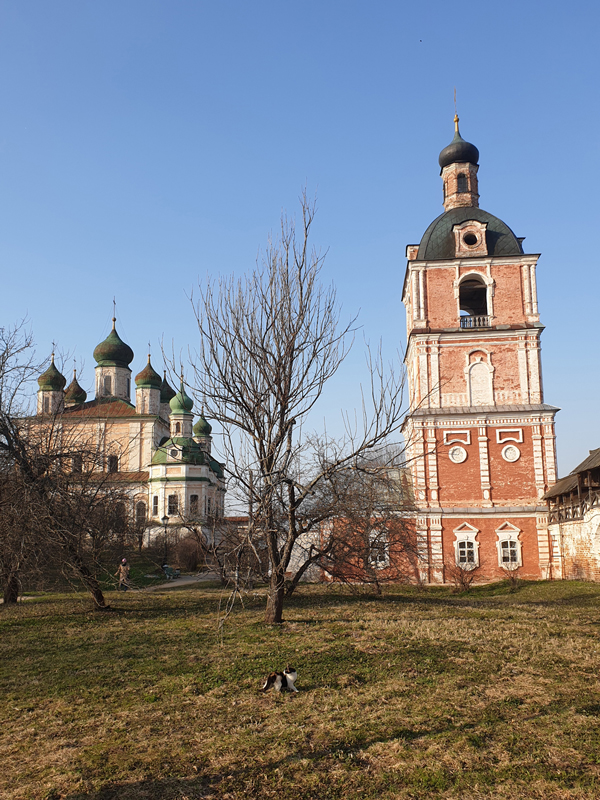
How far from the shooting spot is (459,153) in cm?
2542

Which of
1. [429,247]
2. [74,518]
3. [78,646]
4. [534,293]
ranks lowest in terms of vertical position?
[78,646]

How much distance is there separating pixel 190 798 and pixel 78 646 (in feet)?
18.6

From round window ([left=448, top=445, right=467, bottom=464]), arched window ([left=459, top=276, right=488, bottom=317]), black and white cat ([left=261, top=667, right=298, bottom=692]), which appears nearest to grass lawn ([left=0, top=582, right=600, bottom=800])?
black and white cat ([left=261, top=667, right=298, bottom=692])

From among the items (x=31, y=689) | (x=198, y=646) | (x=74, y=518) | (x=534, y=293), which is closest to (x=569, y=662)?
(x=198, y=646)

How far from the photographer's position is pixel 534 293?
2262 centimetres

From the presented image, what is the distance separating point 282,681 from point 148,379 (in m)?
35.8

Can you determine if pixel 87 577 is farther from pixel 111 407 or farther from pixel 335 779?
pixel 111 407

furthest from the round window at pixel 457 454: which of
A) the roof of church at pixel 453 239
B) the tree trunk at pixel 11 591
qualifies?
the tree trunk at pixel 11 591

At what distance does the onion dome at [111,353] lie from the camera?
136 ft

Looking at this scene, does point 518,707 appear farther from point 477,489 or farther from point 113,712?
point 477,489

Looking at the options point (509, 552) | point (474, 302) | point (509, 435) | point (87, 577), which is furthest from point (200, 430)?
point (87, 577)

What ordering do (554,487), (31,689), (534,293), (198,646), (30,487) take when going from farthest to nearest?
(534,293), (554,487), (30,487), (198,646), (31,689)

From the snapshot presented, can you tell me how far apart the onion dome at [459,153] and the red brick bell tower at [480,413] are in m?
3.66

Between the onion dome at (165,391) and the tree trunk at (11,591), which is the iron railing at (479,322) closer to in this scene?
the tree trunk at (11,591)
